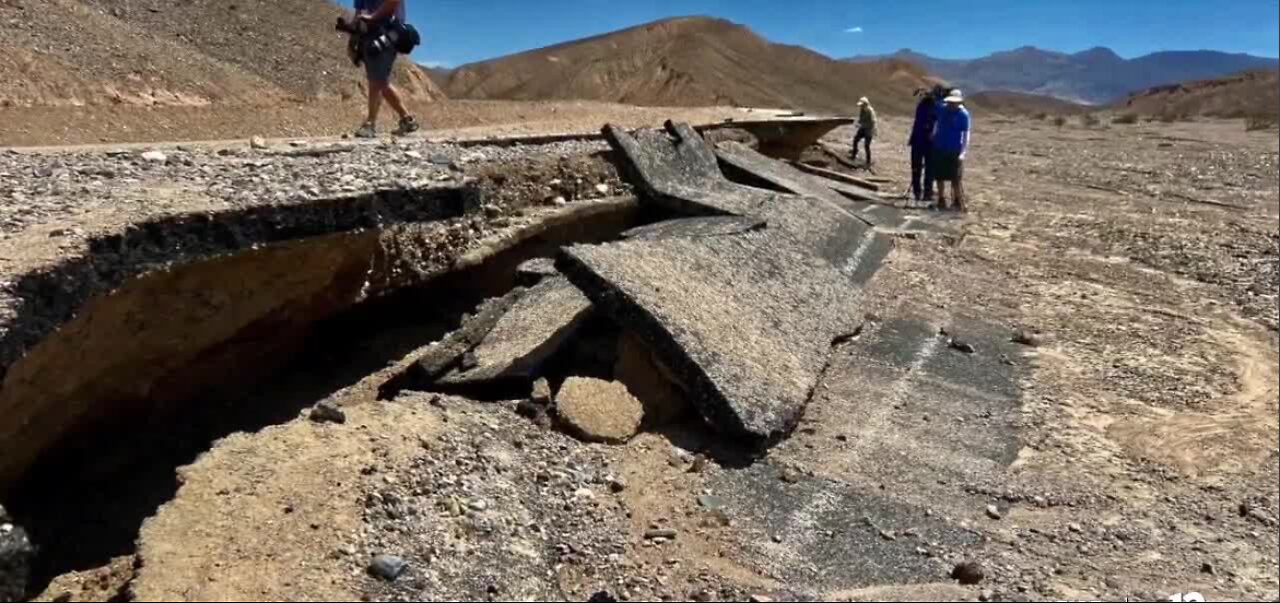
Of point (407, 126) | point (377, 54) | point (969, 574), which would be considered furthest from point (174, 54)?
point (969, 574)

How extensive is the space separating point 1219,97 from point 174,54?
54.4m

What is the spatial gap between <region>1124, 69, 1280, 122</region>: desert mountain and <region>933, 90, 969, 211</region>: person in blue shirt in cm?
3594

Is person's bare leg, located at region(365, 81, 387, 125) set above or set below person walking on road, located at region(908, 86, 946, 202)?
above

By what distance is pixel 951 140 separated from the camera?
1068cm

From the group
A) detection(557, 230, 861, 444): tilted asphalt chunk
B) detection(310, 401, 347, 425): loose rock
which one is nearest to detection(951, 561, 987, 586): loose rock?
detection(557, 230, 861, 444): tilted asphalt chunk

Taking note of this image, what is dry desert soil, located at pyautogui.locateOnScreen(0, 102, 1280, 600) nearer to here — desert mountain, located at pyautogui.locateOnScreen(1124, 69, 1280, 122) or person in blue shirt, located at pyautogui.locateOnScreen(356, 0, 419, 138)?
person in blue shirt, located at pyautogui.locateOnScreen(356, 0, 419, 138)

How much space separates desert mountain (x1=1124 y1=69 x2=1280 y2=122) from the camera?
45894mm

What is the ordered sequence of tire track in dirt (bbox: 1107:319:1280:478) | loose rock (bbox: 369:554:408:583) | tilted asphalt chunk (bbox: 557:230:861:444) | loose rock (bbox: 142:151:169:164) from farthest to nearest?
loose rock (bbox: 142:151:169:164), tire track in dirt (bbox: 1107:319:1280:478), tilted asphalt chunk (bbox: 557:230:861:444), loose rock (bbox: 369:554:408:583)

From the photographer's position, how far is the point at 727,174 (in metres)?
8.91

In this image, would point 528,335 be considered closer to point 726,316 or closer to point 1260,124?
point 726,316

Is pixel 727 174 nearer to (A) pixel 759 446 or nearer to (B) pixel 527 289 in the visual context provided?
(B) pixel 527 289

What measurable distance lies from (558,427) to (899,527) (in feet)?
4.37

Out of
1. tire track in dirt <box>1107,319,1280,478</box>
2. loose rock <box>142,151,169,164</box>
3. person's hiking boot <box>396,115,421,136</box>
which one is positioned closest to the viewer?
tire track in dirt <box>1107,319,1280,478</box>

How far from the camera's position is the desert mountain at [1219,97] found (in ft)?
151
